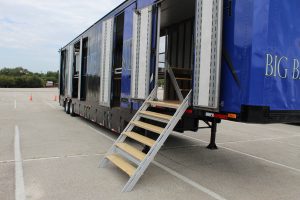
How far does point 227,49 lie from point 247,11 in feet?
2.05

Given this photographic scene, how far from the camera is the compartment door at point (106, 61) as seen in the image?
9109mm

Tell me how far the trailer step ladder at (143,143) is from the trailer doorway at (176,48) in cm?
169

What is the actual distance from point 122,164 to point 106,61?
14.6 feet

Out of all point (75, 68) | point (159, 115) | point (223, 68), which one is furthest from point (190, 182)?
point (75, 68)

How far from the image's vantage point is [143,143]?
5750 mm

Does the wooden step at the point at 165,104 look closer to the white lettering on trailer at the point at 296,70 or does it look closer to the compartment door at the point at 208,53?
the compartment door at the point at 208,53

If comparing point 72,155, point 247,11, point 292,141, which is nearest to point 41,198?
point 72,155

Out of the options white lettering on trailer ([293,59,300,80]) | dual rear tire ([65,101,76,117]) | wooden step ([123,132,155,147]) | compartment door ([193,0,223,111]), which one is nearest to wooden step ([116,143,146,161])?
wooden step ([123,132,155,147])

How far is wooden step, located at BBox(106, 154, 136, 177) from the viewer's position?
5.24 metres

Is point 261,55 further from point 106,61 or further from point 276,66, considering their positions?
point 106,61

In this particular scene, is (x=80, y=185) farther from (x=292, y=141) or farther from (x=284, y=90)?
(x=292, y=141)

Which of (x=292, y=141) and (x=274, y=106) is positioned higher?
(x=274, y=106)

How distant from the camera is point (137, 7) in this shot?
295 inches

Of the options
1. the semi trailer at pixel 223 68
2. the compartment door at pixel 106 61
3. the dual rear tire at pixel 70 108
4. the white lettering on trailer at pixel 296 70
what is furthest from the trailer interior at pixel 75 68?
the white lettering on trailer at pixel 296 70
